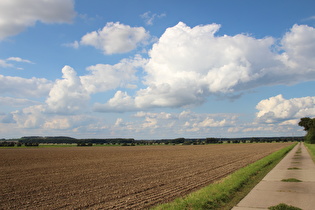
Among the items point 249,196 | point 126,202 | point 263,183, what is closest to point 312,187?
point 263,183

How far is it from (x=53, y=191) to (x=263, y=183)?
432 inches

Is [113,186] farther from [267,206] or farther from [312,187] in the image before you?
[312,187]

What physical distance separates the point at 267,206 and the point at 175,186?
21.3 ft

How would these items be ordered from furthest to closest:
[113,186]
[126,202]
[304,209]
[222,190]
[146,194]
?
[113,186] < [146,194] < [222,190] < [126,202] < [304,209]

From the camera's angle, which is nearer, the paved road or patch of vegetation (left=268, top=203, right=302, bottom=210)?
patch of vegetation (left=268, top=203, right=302, bottom=210)

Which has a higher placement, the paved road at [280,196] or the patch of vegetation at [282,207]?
the patch of vegetation at [282,207]

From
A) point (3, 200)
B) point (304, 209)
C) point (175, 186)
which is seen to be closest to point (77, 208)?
point (3, 200)

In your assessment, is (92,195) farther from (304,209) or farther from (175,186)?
(304,209)

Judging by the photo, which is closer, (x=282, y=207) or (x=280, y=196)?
(x=282, y=207)

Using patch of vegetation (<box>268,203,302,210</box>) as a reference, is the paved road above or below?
below

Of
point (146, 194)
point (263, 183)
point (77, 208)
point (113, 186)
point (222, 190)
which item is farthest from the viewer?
point (113, 186)

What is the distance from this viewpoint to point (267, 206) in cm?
926

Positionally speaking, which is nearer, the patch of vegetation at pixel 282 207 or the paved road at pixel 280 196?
the patch of vegetation at pixel 282 207

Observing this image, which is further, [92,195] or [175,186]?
[175,186]
